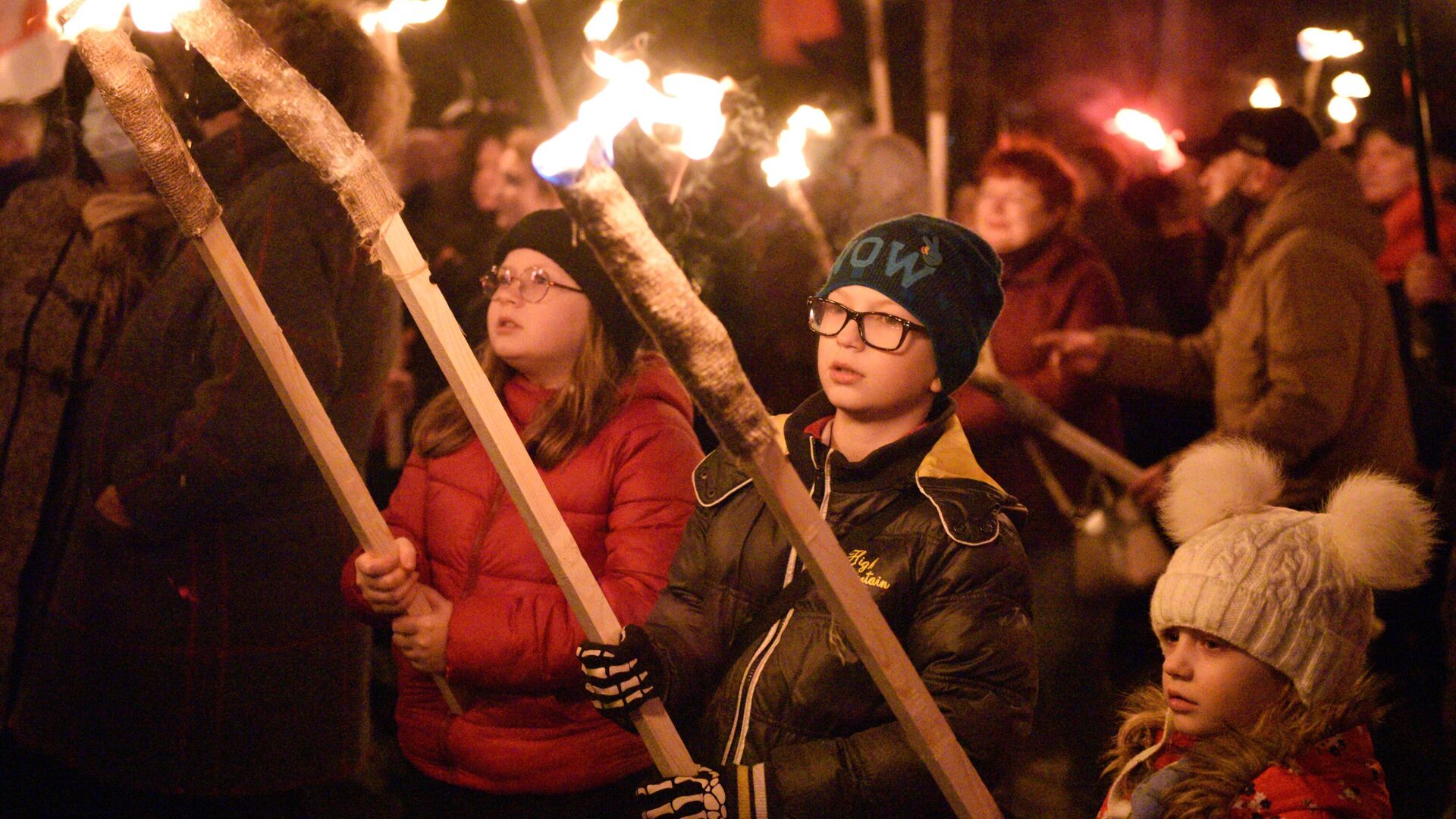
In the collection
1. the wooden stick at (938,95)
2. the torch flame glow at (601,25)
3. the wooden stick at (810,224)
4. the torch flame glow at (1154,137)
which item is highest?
the torch flame glow at (1154,137)

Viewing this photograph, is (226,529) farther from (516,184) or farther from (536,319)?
(516,184)

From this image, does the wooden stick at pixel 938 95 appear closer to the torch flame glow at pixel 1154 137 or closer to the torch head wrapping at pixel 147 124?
the torch flame glow at pixel 1154 137

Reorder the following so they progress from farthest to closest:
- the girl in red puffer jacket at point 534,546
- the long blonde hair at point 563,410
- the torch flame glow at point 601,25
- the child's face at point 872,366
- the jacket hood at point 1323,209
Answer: the jacket hood at point 1323,209 → the long blonde hair at point 563,410 → the girl in red puffer jacket at point 534,546 → the torch flame glow at point 601,25 → the child's face at point 872,366

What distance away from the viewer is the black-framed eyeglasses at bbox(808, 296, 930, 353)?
1934 mm

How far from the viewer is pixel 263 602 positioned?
8.68ft

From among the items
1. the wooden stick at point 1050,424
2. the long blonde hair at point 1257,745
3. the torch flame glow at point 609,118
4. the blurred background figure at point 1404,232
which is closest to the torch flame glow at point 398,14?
the torch flame glow at point 609,118

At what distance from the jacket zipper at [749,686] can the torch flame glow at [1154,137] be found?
344cm

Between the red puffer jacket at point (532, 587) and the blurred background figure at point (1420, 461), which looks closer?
the red puffer jacket at point (532, 587)

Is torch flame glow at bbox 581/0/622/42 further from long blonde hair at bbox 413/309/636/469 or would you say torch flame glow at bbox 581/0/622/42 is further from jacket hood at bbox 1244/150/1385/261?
jacket hood at bbox 1244/150/1385/261

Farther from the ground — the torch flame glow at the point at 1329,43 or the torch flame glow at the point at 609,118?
the torch flame glow at the point at 1329,43

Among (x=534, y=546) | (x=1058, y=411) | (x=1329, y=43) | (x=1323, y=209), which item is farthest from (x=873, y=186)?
(x=534, y=546)

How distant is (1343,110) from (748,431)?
4276mm

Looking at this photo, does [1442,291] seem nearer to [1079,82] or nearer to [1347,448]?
[1347,448]

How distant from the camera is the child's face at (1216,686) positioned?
184cm
